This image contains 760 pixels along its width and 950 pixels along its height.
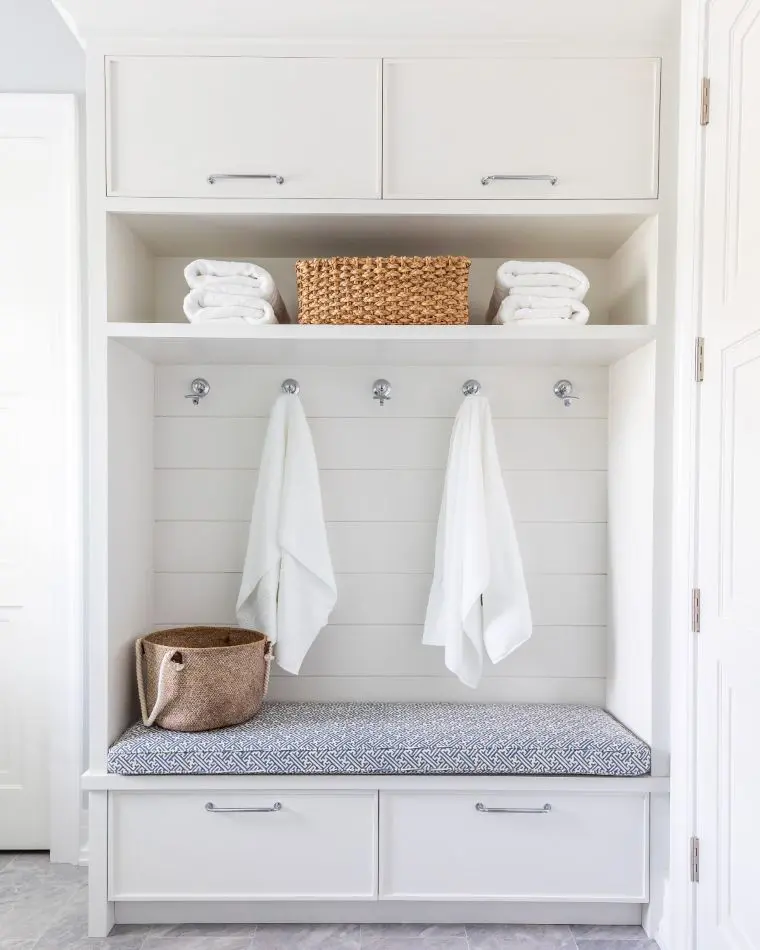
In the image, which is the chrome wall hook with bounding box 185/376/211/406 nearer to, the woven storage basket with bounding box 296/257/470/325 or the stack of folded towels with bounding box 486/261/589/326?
the woven storage basket with bounding box 296/257/470/325

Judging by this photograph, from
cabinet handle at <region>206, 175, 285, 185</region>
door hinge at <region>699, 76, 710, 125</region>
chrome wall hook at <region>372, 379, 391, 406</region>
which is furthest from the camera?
chrome wall hook at <region>372, 379, 391, 406</region>

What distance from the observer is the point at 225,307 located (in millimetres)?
2006

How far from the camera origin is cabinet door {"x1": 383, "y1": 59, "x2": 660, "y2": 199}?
1965 mm

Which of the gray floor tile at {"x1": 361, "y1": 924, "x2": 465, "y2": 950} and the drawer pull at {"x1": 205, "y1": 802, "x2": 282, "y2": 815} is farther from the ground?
the drawer pull at {"x1": 205, "y1": 802, "x2": 282, "y2": 815}

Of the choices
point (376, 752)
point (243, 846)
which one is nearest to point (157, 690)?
point (243, 846)

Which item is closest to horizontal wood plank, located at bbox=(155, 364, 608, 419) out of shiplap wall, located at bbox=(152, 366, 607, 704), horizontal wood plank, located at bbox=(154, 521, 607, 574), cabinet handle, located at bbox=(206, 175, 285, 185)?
shiplap wall, located at bbox=(152, 366, 607, 704)

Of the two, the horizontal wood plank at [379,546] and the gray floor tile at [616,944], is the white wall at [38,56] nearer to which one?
the horizontal wood plank at [379,546]

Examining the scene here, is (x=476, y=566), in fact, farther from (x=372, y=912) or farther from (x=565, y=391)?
(x=372, y=912)

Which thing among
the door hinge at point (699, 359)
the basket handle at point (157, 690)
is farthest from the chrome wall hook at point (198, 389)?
the door hinge at point (699, 359)

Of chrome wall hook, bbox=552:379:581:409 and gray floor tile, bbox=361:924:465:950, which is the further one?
chrome wall hook, bbox=552:379:581:409

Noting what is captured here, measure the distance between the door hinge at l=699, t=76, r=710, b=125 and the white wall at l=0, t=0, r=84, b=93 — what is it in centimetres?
170

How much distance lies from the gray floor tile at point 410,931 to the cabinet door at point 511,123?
5.80ft

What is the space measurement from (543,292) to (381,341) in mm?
409

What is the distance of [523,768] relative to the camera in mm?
1986
